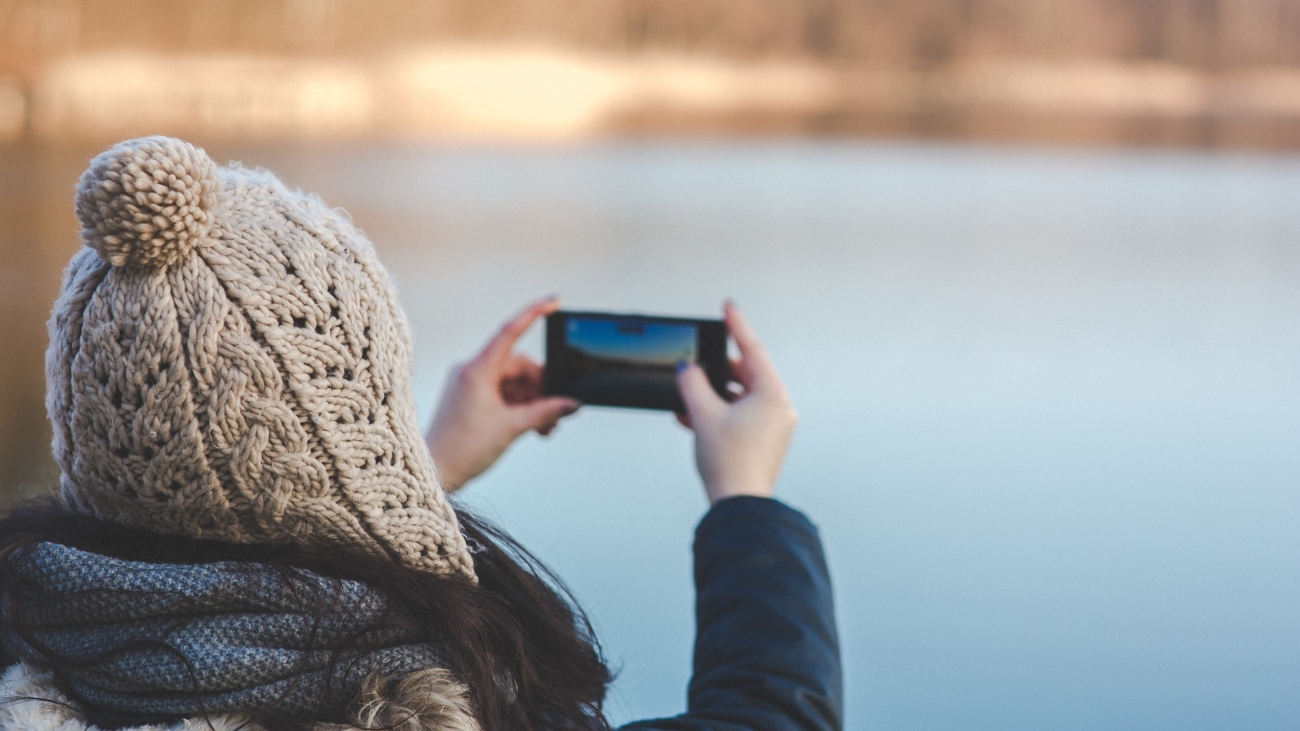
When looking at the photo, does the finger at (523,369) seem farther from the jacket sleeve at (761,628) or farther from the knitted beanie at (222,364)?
the knitted beanie at (222,364)

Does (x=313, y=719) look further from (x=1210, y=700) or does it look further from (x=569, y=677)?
(x=1210, y=700)

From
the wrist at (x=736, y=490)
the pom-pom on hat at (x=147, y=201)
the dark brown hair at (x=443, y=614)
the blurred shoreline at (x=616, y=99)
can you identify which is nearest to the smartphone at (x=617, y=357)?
the wrist at (x=736, y=490)

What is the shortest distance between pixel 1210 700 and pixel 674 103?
9.86 meters

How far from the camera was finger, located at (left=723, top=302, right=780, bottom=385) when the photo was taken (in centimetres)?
74

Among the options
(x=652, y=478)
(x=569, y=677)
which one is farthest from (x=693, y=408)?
(x=652, y=478)

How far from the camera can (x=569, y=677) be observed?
1.80 ft

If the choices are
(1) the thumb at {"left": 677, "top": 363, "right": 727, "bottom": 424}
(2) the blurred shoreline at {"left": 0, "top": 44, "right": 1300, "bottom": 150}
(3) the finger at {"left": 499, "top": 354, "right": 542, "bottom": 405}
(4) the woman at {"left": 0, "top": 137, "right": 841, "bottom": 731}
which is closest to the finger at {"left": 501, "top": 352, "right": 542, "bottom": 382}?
(3) the finger at {"left": 499, "top": 354, "right": 542, "bottom": 405}

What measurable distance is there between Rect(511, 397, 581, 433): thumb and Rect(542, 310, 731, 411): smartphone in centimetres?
1

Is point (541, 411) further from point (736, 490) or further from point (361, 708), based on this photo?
point (361, 708)

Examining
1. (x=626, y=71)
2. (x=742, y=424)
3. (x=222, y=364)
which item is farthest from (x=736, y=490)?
(x=626, y=71)

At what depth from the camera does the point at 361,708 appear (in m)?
0.45

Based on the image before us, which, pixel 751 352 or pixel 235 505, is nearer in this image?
pixel 235 505

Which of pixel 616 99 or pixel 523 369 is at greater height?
pixel 616 99

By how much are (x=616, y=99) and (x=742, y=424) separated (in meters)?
9.93
